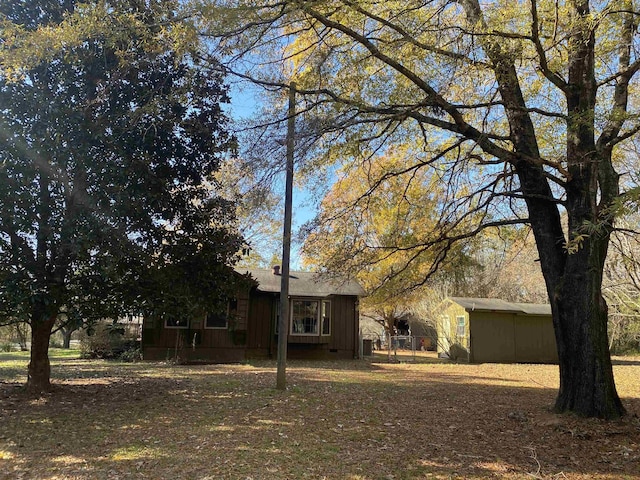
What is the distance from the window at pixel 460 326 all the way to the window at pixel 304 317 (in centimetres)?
677

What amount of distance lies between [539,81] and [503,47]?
2904 mm

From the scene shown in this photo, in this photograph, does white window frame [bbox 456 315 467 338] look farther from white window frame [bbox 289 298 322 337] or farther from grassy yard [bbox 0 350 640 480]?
grassy yard [bbox 0 350 640 480]

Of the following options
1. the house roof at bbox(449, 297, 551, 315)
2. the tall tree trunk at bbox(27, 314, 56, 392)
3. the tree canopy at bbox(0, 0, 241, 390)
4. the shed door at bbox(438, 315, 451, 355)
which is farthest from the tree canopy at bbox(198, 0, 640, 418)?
the shed door at bbox(438, 315, 451, 355)

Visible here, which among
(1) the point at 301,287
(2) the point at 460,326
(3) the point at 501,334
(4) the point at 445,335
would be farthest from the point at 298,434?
(4) the point at 445,335

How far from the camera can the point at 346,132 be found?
25.8ft

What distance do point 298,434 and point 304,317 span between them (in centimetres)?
1217

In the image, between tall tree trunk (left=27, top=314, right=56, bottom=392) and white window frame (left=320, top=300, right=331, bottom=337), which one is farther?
white window frame (left=320, top=300, right=331, bottom=337)

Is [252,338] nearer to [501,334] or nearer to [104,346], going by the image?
[104,346]

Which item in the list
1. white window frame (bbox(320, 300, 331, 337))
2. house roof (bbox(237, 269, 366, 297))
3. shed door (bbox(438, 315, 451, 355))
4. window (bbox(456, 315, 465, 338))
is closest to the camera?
house roof (bbox(237, 269, 366, 297))

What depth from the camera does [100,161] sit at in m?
7.45

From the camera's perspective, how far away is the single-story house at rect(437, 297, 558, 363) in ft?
65.9

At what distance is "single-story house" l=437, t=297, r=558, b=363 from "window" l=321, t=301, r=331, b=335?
5.78 m

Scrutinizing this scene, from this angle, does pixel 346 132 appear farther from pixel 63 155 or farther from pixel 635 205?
pixel 635 205

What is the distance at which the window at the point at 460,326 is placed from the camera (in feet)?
68.4
